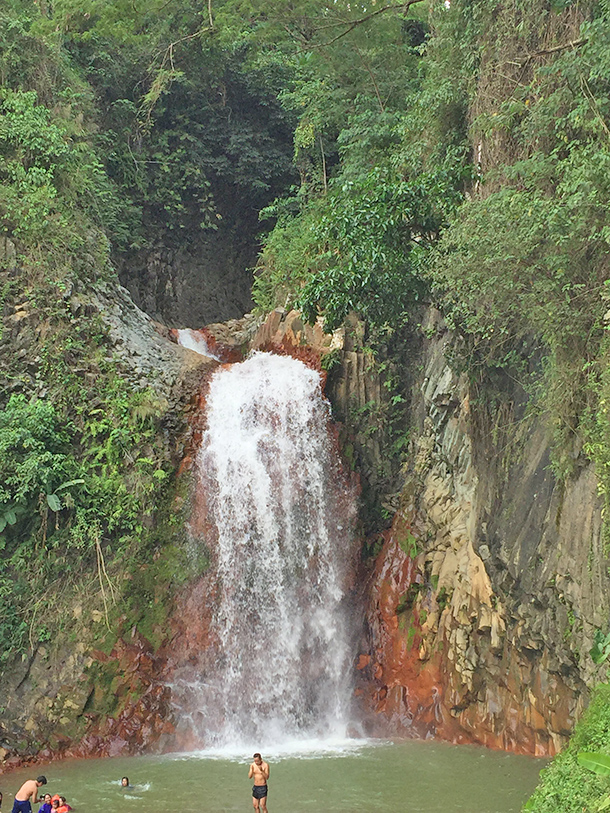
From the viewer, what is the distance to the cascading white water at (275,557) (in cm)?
1322

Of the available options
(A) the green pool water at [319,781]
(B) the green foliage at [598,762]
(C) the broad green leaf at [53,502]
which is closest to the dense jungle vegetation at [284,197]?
(C) the broad green leaf at [53,502]

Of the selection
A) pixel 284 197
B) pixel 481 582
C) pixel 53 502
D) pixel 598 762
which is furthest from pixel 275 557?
pixel 284 197

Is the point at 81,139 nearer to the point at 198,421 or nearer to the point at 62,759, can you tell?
the point at 198,421

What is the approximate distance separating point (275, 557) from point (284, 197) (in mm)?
13206

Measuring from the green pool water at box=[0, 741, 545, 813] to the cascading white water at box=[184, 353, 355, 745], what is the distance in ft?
3.59

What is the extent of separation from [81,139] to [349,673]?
45.8ft

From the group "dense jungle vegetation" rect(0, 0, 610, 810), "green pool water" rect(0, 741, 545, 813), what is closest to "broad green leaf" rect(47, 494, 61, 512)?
"dense jungle vegetation" rect(0, 0, 610, 810)

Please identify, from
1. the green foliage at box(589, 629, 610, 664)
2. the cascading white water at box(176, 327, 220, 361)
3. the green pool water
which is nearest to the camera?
the green foliage at box(589, 629, 610, 664)

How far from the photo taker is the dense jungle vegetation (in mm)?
9688

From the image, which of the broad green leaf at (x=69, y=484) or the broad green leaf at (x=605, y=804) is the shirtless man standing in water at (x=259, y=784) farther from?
the broad green leaf at (x=69, y=484)

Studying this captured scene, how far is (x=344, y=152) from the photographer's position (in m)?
20.1

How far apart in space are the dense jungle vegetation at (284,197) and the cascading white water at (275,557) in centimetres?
122

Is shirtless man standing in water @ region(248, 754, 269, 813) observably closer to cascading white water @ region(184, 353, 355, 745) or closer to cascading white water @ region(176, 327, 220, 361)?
cascading white water @ region(184, 353, 355, 745)

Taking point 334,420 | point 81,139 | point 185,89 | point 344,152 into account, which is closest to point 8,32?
point 81,139
